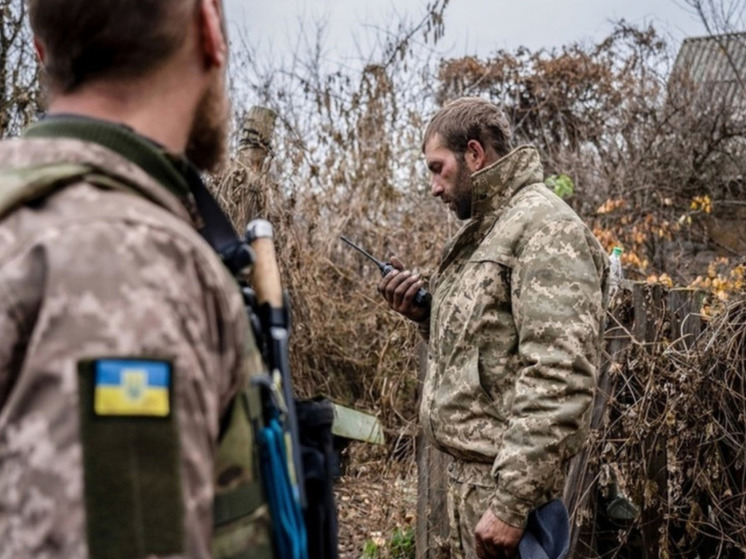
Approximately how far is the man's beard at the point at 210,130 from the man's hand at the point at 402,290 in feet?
6.70

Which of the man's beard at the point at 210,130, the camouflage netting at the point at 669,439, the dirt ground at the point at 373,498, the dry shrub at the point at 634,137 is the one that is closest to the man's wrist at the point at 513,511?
the camouflage netting at the point at 669,439

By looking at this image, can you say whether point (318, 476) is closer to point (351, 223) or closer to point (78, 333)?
point (78, 333)

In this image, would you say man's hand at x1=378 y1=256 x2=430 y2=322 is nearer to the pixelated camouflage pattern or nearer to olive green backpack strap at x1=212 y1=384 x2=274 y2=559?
olive green backpack strap at x1=212 y1=384 x2=274 y2=559

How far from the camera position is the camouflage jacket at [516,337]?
292 cm

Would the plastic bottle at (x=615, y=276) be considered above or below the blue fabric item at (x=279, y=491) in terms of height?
above

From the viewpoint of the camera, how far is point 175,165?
135cm

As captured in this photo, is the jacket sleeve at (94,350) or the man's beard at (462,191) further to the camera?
the man's beard at (462,191)

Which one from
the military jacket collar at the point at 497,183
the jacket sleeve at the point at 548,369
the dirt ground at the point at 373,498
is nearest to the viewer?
the jacket sleeve at the point at 548,369

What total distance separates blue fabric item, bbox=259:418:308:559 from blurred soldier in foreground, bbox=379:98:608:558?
164 cm

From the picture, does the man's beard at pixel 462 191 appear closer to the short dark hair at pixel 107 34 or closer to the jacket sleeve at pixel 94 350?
the short dark hair at pixel 107 34

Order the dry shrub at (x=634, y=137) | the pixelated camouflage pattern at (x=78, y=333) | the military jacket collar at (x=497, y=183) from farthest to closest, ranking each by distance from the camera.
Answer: the dry shrub at (x=634, y=137)
the military jacket collar at (x=497, y=183)
the pixelated camouflage pattern at (x=78, y=333)

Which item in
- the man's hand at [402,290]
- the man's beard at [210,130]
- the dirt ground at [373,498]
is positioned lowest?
the dirt ground at [373,498]

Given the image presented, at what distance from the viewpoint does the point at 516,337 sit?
3111mm

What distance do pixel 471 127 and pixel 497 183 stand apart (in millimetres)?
246
